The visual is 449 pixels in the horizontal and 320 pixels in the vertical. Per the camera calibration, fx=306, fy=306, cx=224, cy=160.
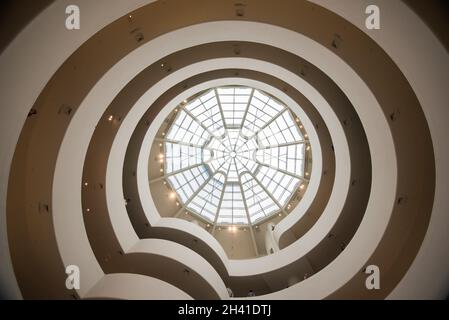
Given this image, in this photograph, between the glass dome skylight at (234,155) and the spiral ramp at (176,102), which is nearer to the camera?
the spiral ramp at (176,102)

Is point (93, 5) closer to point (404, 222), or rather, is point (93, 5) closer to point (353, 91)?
point (353, 91)

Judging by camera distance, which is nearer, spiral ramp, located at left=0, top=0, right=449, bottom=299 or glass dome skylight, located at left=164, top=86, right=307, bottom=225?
spiral ramp, located at left=0, top=0, right=449, bottom=299

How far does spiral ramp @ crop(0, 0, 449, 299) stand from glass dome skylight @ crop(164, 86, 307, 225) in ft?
15.0

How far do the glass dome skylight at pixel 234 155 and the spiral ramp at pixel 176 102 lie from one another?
458cm

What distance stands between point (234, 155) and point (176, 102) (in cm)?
839

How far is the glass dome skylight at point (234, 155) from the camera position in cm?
1933

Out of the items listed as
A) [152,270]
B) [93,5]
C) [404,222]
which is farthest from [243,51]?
[152,270]

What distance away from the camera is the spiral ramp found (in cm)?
659

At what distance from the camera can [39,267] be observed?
28.4ft

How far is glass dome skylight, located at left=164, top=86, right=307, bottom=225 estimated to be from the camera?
19.3 m

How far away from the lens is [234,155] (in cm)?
2177

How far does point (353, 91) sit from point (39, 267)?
10457 mm

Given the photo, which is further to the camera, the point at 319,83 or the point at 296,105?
the point at 296,105

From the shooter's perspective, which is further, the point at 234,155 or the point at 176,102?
the point at 234,155
